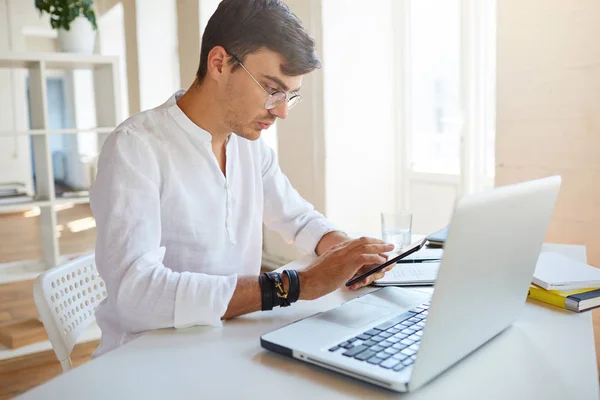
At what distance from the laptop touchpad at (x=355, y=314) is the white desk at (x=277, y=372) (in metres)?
0.13

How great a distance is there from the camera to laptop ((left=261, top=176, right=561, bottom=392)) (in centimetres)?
74

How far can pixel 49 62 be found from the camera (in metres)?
2.88

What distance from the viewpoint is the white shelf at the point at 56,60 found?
272 centimetres

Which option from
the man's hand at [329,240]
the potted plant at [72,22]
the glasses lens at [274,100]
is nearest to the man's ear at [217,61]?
the glasses lens at [274,100]

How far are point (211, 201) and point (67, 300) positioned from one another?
0.39 m

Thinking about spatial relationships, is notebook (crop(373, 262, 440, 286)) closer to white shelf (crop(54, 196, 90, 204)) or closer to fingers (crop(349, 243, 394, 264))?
fingers (crop(349, 243, 394, 264))

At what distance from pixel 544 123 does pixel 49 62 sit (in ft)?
7.38

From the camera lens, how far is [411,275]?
1338 mm

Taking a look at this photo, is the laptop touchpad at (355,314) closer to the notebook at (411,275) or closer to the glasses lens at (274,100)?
the notebook at (411,275)

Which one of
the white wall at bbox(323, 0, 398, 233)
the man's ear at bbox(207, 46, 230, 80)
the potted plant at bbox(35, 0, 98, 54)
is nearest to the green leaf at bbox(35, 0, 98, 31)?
the potted plant at bbox(35, 0, 98, 54)

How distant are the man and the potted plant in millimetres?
1745

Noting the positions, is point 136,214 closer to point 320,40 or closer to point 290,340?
point 290,340

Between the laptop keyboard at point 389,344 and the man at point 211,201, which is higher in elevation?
the man at point 211,201

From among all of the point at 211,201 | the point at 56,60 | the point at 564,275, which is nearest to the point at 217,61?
the point at 211,201
